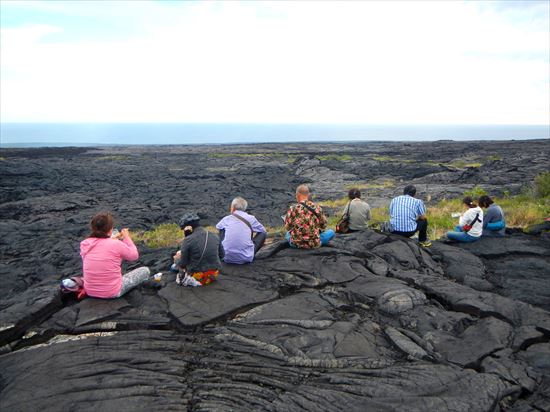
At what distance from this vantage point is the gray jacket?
8664mm

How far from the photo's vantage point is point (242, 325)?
7.38m

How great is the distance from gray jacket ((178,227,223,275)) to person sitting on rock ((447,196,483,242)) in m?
8.44

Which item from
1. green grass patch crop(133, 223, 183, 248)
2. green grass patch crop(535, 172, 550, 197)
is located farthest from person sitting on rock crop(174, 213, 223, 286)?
green grass patch crop(535, 172, 550, 197)

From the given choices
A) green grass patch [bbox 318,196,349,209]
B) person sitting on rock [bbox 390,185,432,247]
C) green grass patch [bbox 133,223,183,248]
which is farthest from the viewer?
green grass patch [bbox 318,196,349,209]

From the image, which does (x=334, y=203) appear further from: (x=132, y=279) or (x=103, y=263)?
(x=103, y=263)

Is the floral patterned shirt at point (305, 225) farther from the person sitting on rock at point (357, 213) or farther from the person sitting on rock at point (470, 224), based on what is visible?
the person sitting on rock at point (470, 224)

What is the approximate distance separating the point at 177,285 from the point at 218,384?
3.56 m

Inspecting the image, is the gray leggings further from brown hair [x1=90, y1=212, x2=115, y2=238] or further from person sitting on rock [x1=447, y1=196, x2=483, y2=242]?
person sitting on rock [x1=447, y1=196, x2=483, y2=242]

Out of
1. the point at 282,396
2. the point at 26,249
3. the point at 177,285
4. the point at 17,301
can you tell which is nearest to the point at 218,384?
the point at 282,396

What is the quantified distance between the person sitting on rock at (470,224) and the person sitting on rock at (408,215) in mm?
1176

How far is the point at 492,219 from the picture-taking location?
13414 mm

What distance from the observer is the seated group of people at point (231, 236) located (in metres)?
7.80

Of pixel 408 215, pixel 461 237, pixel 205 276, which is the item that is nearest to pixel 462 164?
pixel 461 237

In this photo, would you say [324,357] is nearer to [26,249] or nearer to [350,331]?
[350,331]
